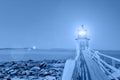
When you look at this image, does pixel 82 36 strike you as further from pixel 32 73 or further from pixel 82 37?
pixel 32 73

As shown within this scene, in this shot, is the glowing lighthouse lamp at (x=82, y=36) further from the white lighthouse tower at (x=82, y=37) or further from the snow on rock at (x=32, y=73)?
the snow on rock at (x=32, y=73)

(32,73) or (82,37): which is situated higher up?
(82,37)

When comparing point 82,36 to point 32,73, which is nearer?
point 32,73

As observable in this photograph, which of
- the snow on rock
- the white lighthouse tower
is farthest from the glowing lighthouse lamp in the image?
the snow on rock

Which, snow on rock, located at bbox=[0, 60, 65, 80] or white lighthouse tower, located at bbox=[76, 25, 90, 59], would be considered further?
white lighthouse tower, located at bbox=[76, 25, 90, 59]

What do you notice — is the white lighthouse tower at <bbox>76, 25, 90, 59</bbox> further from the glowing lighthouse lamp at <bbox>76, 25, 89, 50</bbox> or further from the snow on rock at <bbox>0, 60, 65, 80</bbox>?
the snow on rock at <bbox>0, 60, 65, 80</bbox>

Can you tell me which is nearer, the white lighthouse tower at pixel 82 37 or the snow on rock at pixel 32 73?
the snow on rock at pixel 32 73

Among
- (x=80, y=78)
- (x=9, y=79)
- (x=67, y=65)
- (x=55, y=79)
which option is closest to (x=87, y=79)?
(x=80, y=78)

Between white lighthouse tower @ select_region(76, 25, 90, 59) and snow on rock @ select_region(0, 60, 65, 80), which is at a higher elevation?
white lighthouse tower @ select_region(76, 25, 90, 59)

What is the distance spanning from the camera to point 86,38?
87.9ft

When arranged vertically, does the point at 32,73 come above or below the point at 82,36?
below

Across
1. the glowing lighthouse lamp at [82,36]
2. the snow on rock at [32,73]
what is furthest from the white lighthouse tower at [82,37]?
the snow on rock at [32,73]

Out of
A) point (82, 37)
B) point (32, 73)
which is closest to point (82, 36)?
point (82, 37)

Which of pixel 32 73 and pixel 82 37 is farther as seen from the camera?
pixel 82 37
